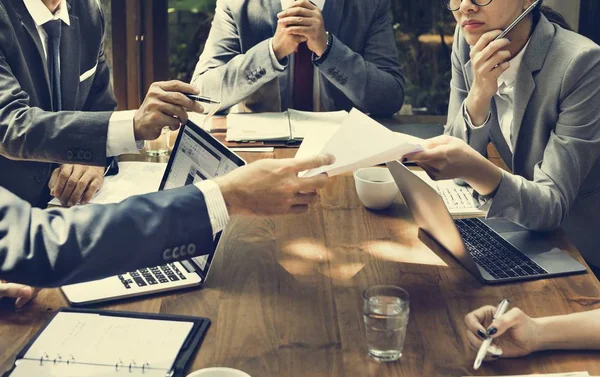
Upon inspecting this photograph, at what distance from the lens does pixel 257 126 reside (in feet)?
8.57

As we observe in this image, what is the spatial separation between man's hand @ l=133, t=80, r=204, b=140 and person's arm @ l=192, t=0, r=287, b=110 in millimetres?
759

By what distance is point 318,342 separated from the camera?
1.41m

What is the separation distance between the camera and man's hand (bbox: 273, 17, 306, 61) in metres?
2.67

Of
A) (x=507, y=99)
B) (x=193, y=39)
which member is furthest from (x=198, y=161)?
(x=193, y=39)

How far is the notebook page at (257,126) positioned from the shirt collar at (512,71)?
66 centimetres

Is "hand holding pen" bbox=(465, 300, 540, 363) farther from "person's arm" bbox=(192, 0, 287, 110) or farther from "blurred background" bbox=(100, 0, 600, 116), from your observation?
"blurred background" bbox=(100, 0, 600, 116)

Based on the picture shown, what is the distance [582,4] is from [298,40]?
1.74 meters

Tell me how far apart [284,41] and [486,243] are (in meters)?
1.14

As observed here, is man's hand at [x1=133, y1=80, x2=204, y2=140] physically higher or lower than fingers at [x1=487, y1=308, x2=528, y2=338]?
higher

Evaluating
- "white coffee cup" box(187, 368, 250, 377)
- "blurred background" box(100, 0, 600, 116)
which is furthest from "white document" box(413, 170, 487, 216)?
"blurred background" box(100, 0, 600, 116)

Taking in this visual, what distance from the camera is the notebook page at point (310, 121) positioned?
2561 millimetres

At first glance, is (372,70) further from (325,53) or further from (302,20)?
(302,20)

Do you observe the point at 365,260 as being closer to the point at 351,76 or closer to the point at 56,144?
the point at 56,144

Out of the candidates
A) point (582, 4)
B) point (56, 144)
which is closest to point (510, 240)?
point (56, 144)
